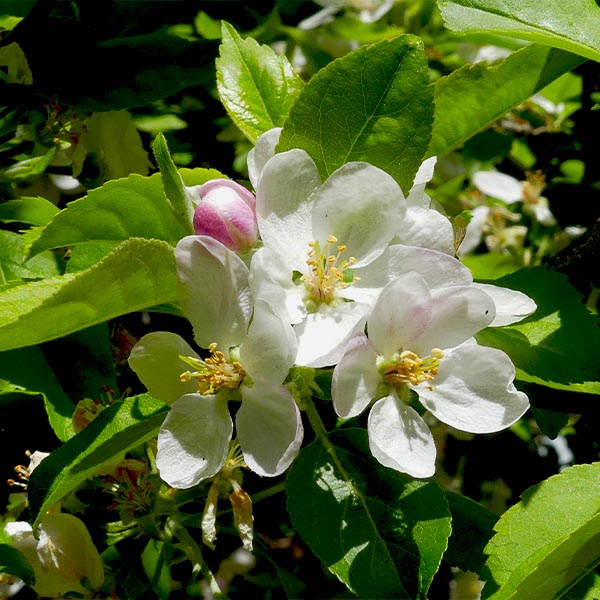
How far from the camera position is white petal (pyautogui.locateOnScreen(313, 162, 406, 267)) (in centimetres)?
101

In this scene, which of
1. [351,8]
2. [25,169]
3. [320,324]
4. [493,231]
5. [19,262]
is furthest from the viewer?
[351,8]

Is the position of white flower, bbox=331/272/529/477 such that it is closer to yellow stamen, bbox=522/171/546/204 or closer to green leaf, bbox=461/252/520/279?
green leaf, bbox=461/252/520/279

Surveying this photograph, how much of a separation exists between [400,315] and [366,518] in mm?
258

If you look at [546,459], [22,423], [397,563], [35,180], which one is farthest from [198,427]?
[546,459]

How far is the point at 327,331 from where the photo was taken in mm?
993

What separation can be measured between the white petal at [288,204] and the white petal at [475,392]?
0.23m

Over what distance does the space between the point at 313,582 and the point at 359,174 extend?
1.26 m

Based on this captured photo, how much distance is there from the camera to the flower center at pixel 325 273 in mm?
1047

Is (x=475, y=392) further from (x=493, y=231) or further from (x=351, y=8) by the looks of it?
(x=351, y=8)

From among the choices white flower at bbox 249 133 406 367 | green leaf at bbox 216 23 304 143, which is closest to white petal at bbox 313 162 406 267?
white flower at bbox 249 133 406 367

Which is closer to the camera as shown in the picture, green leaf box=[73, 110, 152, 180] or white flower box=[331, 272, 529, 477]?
white flower box=[331, 272, 529, 477]

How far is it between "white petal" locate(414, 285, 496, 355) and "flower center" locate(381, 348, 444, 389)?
0.04 feet

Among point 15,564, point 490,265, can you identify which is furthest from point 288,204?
point 490,265

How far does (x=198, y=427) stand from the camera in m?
1.02
